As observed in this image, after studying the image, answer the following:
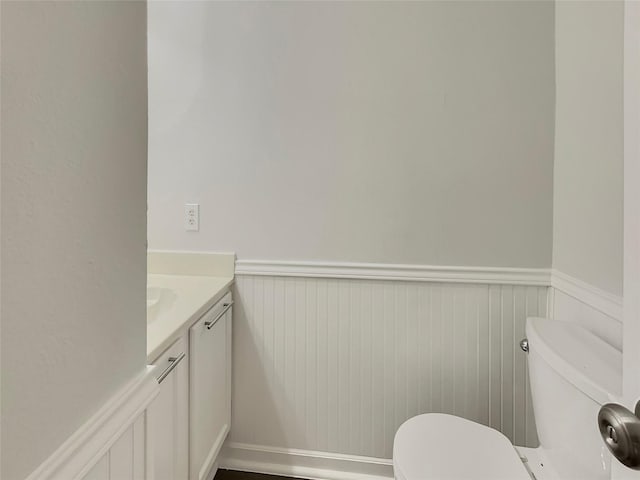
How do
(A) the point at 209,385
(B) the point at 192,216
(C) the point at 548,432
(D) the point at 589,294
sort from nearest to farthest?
(C) the point at 548,432 < (D) the point at 589,294 < (A) the point at 209,385 < (B) the point at 192,216

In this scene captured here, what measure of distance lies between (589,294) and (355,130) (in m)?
1.02

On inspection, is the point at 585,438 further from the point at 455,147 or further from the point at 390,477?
the point at 455,147

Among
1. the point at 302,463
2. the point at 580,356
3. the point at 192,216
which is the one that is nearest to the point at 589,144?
the point at 580,356

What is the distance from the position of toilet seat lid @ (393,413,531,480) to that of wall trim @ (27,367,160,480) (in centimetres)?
75

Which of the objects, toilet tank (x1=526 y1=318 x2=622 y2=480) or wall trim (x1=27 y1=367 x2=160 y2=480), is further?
toilet tank (x1=526 y1=318 x2=622 y2=480)

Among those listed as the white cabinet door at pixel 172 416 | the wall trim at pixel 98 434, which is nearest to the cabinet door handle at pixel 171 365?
the white cabinet door at pixel 172 416

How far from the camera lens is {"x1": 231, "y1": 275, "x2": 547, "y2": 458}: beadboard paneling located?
1.57m

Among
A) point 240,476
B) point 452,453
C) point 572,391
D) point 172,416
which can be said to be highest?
point 572,391

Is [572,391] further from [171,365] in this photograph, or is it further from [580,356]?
[171,365]

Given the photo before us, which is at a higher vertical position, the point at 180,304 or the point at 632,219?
the point at 632,219

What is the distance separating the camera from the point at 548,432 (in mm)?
1084

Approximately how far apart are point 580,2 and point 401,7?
622mm

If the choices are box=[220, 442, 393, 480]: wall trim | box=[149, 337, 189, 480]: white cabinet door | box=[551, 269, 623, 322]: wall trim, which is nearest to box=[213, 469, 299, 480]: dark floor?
box=[220, 442, 393, 480]: wall trim

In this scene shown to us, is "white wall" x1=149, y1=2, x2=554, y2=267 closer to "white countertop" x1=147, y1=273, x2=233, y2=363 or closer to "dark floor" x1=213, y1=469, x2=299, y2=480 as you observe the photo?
"white countertop" x1=147, y1=273, x2=233, y2=363
